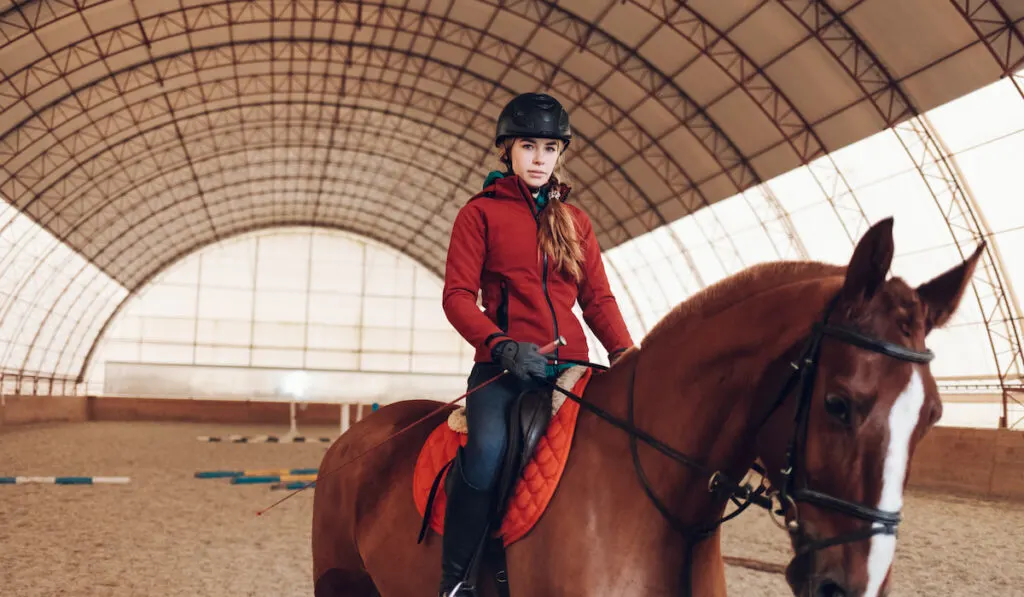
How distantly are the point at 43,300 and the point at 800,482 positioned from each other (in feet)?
137

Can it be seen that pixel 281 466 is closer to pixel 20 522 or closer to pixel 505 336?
Result: pixel 20 522

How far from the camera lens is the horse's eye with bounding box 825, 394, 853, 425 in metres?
2.05

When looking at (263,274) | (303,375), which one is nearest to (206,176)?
(263,274)

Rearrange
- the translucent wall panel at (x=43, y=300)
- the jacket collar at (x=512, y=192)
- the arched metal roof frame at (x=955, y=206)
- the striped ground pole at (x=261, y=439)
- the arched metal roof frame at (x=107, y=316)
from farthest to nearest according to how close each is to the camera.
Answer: the arched metal roof frame at (x=107, y=316) < the translucent wall panel at (x=43, y=300) < the striped ground pole at (x=261, y=439) < the arched metal roof frame at (x=955, y=206) < the jacket collar at (x=512, y=192)

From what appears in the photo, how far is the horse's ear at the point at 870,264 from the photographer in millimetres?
2010

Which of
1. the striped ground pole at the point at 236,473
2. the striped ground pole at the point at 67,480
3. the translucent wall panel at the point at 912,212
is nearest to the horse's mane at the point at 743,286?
the striped ground pole at the point at 67,480

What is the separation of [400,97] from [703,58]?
13.9 metres

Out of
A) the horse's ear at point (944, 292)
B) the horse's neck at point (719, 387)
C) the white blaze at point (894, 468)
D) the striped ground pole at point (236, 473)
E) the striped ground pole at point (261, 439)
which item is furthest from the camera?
the striped ground pole at point (261, 439)

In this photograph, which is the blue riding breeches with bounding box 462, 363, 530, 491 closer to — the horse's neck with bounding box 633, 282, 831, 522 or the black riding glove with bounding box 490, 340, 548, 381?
the black riding glove with bounding box 490, 340, 548, 381

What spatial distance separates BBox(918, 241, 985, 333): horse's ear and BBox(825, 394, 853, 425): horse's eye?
38 centimetres

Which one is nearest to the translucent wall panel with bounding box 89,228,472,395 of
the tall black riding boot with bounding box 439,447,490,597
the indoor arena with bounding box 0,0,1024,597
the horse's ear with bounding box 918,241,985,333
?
the indoor arena with bounding box 0,0,1024,597

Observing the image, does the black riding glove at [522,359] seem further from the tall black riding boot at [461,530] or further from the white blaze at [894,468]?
the white blaze at [894,468]

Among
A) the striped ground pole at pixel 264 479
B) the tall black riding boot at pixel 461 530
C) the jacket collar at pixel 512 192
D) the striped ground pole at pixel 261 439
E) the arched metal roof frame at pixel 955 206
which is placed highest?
the arched metal roof frame at pixel 955 206

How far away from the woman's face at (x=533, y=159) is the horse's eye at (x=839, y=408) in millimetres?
1516
